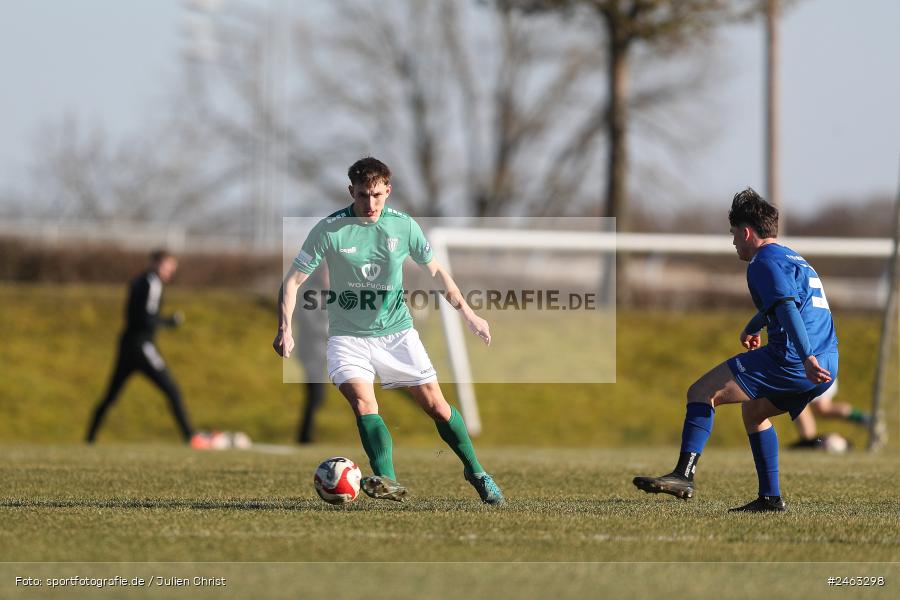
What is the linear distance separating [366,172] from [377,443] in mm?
1610

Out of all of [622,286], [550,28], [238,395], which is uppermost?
[550,28]

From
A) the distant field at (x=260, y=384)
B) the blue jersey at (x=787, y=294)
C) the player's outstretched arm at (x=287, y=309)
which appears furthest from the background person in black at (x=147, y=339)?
the blue jersey at (x=787, y=294)

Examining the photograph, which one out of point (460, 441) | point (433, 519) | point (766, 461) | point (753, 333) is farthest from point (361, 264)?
point (766, 461)

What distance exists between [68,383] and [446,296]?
54.5 ft

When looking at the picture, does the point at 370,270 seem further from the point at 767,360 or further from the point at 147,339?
the point at 147,339

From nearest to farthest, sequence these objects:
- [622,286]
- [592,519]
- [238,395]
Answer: [592,519], [238,395], [622,286]

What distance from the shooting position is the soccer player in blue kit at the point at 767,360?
7.73 meters

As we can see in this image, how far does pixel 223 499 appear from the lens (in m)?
8.61

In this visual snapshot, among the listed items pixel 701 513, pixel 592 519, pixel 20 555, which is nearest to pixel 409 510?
pixel 592 519

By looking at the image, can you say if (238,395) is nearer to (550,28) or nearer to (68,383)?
(68,383)

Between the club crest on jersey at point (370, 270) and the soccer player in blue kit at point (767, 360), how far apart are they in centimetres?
193

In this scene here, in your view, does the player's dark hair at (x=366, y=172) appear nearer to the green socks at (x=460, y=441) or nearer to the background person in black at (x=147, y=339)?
the green socks at (x=460, y=441)

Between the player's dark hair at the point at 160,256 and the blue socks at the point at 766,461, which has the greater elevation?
the player's dark hair at the point at 160,256

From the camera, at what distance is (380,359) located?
826 cm
